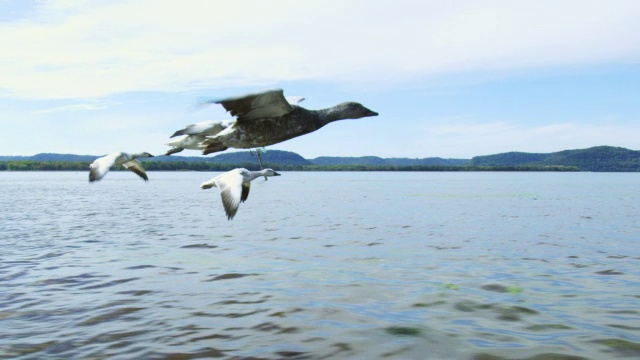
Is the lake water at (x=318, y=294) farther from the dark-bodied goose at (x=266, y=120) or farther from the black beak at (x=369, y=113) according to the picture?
the black beak at (x=369, y=113)

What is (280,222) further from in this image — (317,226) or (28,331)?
(28,331)

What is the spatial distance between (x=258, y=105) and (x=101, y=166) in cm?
238

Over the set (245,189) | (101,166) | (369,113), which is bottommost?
(245,189)

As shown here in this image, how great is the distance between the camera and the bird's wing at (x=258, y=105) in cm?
664

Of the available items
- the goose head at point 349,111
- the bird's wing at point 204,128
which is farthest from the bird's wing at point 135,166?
the goose head at point 349,111


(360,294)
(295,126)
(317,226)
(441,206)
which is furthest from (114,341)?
(441,206)

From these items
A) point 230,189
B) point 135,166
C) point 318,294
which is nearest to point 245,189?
point 230,189

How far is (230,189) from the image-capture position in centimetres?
810

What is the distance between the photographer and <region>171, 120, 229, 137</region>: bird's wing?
6632 millimetres

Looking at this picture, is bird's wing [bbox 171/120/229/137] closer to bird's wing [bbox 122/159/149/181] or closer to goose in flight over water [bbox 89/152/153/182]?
goose in flight over water [bbox 89/152/153/182]

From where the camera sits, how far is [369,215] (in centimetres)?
4819

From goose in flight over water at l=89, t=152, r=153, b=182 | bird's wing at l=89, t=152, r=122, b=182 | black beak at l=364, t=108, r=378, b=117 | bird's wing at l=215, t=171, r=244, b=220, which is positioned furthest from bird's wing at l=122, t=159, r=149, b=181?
black beak at l=364, t=108, r=378, b=117

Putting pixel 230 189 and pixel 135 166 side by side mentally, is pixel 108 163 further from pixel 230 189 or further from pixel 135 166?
pixel 230 189

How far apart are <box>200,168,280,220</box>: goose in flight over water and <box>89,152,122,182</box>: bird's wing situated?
116 centimetres
